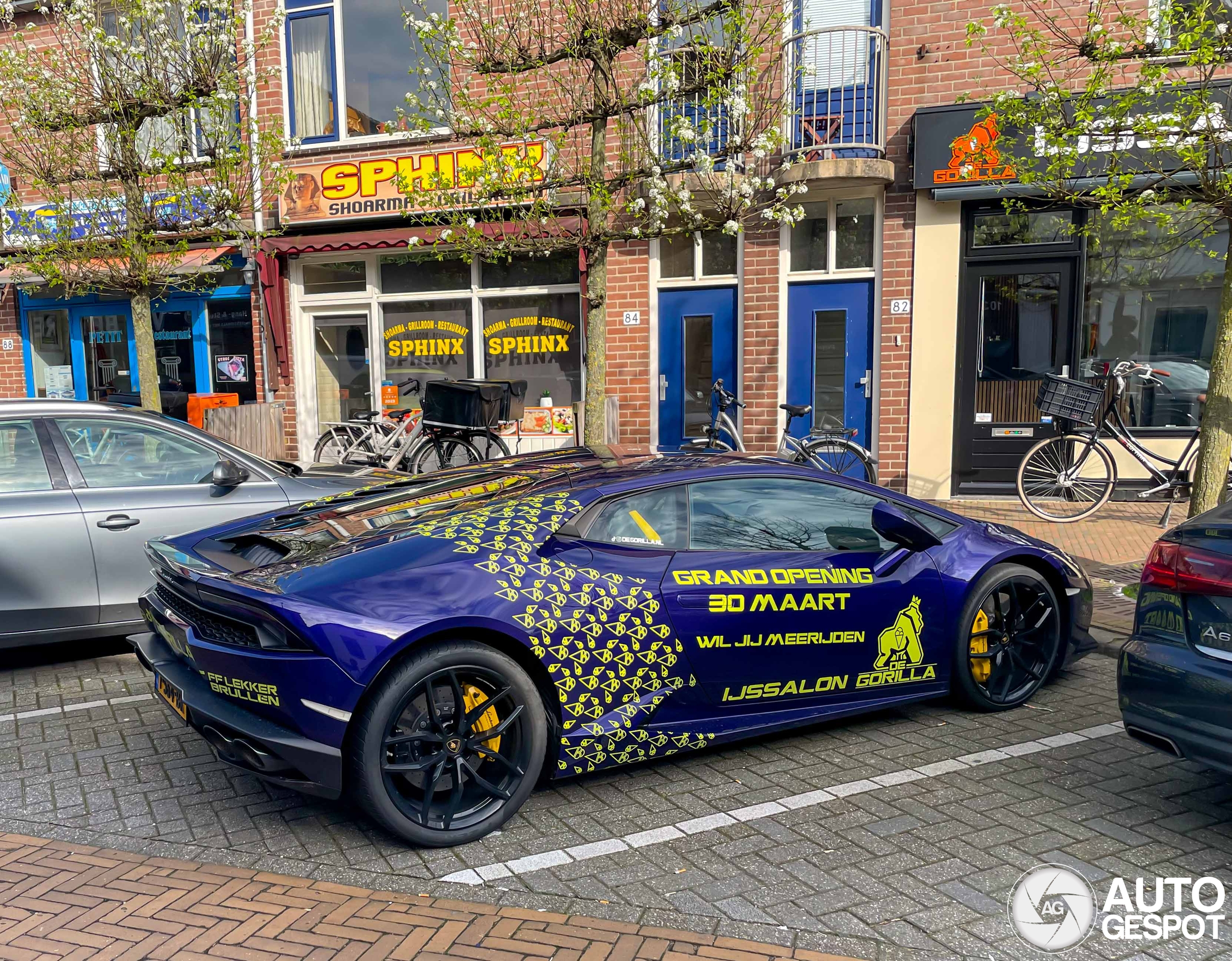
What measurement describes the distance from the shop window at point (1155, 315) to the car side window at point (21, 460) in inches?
378

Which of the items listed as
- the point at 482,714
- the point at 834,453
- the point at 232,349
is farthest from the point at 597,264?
the point at 232,349

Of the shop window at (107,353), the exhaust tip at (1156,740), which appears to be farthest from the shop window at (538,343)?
the exhaust tip at (1156,740)

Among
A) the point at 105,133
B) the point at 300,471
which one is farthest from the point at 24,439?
the point at 105,133

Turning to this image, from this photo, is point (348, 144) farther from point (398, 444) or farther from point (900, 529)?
point (900, 529)

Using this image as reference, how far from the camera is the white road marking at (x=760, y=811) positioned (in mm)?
3410

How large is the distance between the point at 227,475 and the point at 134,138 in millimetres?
5305

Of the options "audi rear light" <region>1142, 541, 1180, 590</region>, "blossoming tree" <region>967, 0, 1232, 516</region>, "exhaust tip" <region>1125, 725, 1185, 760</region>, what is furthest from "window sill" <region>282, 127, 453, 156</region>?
"exhaust tip" <region>1125, 725, 1185, 760</region>

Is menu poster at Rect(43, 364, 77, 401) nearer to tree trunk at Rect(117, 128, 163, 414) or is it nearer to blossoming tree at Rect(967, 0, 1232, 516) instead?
tree trunk at Rect(117, 128, 163, 414)

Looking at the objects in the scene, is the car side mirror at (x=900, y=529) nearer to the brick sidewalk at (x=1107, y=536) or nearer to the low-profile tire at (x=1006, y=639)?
the low-profile tire at (x=1006, y=639)

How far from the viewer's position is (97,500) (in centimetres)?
557

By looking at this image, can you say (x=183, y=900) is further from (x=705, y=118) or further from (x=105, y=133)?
(x=105, y=133)

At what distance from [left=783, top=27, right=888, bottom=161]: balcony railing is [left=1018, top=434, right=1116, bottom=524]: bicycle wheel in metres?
3.76

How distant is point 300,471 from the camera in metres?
6.38

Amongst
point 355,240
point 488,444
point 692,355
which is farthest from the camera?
point 355,240
